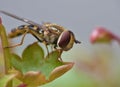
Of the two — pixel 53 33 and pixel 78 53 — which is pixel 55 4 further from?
pixel 53 33

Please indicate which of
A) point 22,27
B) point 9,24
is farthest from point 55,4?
point 22,27

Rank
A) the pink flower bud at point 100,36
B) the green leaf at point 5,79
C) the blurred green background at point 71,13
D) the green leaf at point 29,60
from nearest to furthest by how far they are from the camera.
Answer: the green leaf at point 5,79, the green leaf at point 29,60, the pink flower bud at point 100,36, the blurred green background at point 71,13

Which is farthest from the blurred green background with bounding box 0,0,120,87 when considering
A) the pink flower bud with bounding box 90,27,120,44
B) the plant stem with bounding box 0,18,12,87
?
the plant stem with bounding box 0,18,12,87

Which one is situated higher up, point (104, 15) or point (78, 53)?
point (78, 53)

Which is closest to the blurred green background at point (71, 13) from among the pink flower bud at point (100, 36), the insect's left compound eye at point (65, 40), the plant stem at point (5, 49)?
the pink flower bud at point (100, 36)

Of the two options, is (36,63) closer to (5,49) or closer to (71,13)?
(5,49)

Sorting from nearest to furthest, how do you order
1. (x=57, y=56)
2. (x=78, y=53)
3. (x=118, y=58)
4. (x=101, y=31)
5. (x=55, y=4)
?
(x=57, y=56) → (x=101, y=31) → (x=118, y=58) → (x=78, y=53) → (x=55, y=4)

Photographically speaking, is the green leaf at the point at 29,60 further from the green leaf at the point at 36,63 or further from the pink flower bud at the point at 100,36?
the pink flower bud at the point at 100,36

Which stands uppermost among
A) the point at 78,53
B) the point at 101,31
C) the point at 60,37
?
the point at 60,37

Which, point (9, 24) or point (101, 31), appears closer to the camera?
point (101, 31)
